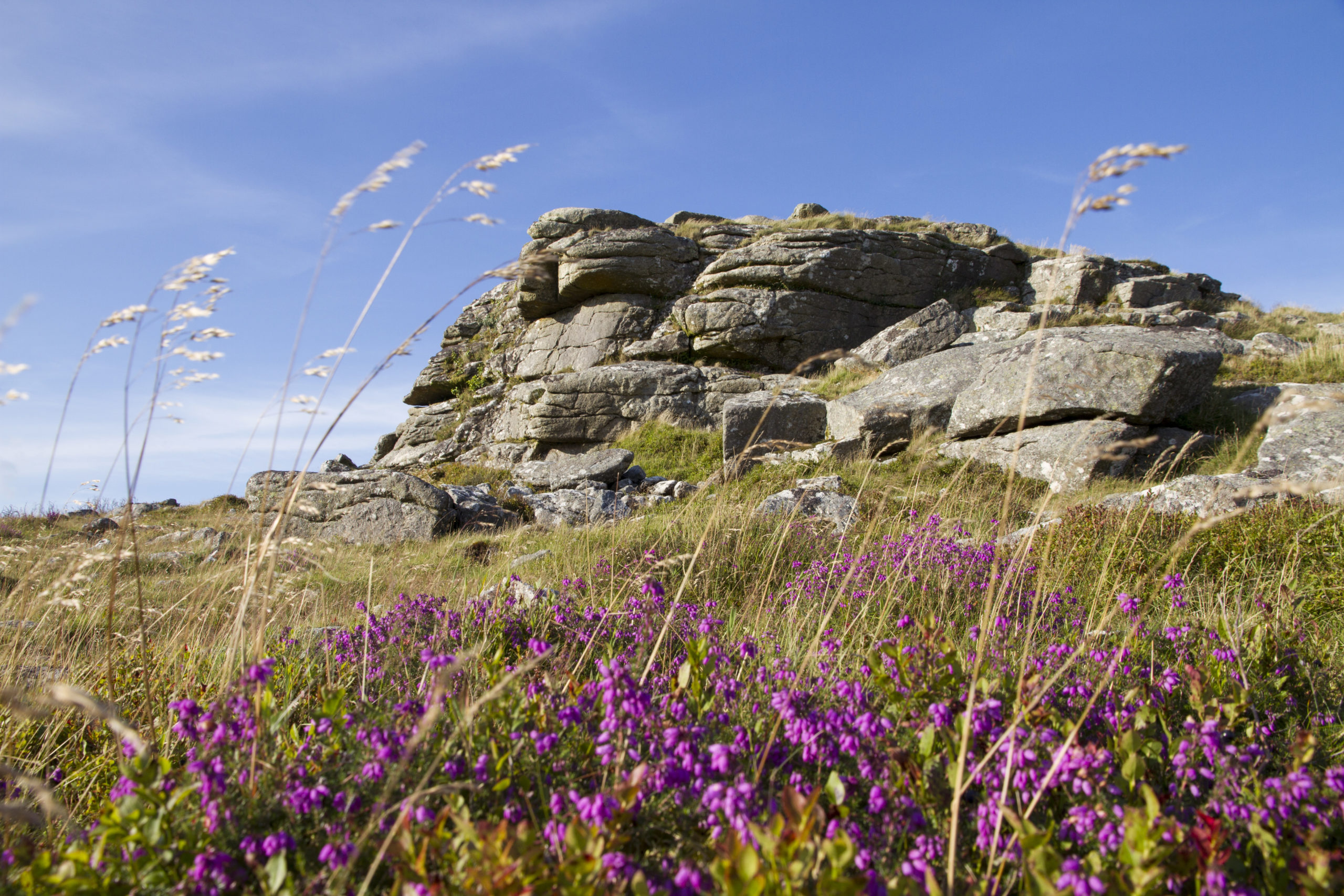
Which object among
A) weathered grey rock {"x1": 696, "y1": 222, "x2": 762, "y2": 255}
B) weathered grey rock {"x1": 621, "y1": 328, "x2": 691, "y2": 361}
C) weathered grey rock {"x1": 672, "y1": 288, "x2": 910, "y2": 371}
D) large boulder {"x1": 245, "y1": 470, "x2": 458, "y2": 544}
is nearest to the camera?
large boulder {"x1": 245, "y1": 470, "x2": 458, "y2": 544}

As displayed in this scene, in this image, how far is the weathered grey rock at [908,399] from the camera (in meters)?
13.8

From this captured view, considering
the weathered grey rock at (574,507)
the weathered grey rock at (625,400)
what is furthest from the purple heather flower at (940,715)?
the weathered grey rock at (625,400)

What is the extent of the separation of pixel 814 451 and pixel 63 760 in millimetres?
12006

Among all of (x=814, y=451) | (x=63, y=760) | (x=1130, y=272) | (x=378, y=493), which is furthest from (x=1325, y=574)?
(x=1130, y=272)

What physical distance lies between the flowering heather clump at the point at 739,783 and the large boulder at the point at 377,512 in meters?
9.08

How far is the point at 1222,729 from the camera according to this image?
2.32 metres

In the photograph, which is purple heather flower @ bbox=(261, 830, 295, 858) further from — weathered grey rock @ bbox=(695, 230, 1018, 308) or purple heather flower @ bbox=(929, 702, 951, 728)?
weathered grey rock @ bbox=(695, 230, 1018, 308)

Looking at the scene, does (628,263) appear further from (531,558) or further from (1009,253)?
(531,558)

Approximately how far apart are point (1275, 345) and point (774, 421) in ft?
43.4

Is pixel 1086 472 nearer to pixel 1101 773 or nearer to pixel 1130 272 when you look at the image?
pixel 1101 773

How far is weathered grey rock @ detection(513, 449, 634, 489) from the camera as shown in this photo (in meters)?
14.6

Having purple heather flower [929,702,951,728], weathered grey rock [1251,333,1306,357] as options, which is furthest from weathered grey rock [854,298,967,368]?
purple heather flower [929,702,951,728]

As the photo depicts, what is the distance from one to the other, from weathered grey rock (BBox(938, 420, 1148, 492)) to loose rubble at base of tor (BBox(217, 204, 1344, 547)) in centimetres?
5

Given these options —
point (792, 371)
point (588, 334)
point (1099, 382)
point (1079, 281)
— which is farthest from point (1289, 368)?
point (588, 334)
